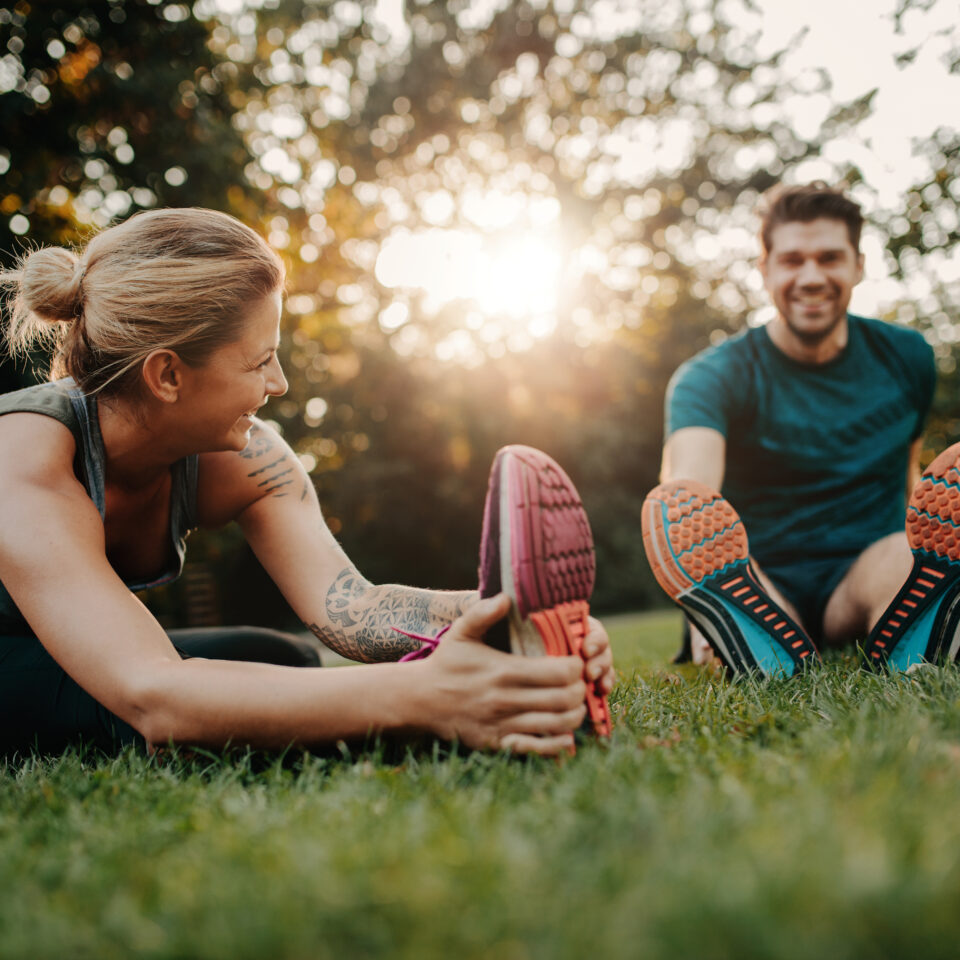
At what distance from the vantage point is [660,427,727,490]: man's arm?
295 centimetres

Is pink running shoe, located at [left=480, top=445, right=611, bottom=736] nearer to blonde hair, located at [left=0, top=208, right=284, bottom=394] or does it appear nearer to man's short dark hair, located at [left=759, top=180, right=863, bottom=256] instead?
blonde hair, located at [left=0, top=208, right=284, bottom=394]

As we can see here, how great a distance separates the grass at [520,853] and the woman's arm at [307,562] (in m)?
0.63

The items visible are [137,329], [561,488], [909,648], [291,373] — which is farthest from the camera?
[291,373]

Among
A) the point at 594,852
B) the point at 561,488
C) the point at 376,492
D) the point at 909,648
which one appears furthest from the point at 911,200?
the point at 376,492

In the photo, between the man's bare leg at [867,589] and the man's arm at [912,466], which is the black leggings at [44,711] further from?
the man's arm at [912,466]

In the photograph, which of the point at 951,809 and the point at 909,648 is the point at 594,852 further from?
the point at 909,648

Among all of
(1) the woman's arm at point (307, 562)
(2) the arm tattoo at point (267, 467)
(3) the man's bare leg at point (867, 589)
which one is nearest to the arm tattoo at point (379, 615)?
(1) the woman's arm at point (307, 562)

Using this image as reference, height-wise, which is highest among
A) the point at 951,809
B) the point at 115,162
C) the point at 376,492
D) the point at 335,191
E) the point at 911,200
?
the point at 335,191

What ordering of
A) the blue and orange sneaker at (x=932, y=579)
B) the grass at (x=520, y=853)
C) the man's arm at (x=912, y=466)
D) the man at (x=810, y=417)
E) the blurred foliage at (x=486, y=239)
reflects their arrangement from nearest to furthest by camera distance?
the grass at (x=520, y=853) < the blue and orange sneaker at (x=932, y=579) < the man at (x=810, y=417) < the man's arm at (x=912, y=466) < the blurred foliage at (x=486, y=239)

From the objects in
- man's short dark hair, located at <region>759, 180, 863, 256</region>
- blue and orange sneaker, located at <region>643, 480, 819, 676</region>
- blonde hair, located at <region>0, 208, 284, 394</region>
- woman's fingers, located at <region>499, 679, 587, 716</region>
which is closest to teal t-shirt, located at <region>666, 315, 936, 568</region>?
man's short dark hair, located at <region>759, 180, 863, 256</region>

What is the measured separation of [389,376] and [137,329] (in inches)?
663

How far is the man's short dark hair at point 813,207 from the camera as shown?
133 inches

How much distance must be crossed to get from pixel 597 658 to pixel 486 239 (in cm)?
1811

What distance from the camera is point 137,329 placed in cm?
192
